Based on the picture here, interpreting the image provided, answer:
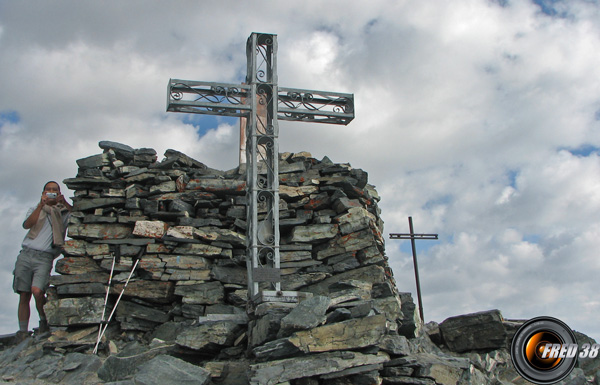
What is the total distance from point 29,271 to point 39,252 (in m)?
0.40

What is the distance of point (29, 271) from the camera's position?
34.5 feet

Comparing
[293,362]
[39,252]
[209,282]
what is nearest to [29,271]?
[39,252]

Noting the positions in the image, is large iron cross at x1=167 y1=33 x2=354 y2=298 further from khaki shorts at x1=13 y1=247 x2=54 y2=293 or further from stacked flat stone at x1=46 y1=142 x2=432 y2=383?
khaki shorts at x1=13 y1=247 x2=54 y2=293

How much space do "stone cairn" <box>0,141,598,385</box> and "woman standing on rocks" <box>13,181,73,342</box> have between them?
1.60 ft

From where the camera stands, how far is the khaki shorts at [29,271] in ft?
34.2

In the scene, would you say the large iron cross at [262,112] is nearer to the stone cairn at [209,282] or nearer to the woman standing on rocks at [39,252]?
the stone cairn at [209,282]

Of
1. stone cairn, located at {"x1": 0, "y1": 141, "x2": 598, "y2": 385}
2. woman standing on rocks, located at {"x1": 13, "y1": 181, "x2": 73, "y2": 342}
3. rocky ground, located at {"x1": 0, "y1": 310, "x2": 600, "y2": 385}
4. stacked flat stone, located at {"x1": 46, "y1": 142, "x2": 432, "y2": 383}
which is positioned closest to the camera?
rocky ground, located at {"x1": 0, "y1": 310, "x2": 600, "y2": 385}

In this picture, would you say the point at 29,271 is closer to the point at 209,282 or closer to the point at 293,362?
the point at 209,282

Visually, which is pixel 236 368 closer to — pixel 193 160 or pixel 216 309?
pixel 216 309

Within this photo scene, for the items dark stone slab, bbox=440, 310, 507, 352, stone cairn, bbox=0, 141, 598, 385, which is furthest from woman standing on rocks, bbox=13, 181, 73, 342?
dark stone slab, bbox=440, 310, 507, 352

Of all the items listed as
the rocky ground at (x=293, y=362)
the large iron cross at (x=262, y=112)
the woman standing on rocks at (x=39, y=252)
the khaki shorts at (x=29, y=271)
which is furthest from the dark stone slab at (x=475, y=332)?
the khaki shorts at (x=29, y=271)

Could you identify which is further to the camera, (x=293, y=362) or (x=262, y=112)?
(x=262, y=112)

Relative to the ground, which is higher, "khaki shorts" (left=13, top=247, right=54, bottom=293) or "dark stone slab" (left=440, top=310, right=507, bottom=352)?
"khaki shorts" (left=13, top=247, right=54, bottom=293)

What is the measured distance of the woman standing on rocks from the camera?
10.4 m
